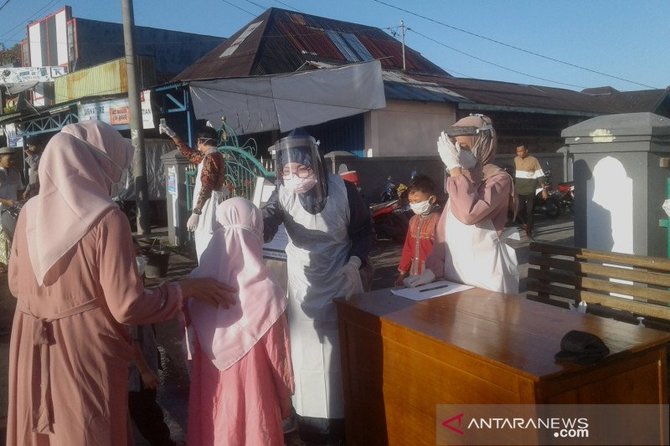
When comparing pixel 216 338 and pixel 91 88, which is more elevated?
pixel 91 88

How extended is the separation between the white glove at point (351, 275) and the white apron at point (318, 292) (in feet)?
0.08

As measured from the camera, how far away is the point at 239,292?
2553 mm

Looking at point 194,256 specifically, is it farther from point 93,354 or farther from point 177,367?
point 93,354

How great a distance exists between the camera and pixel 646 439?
6.30ft

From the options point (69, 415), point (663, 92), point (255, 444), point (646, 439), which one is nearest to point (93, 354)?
point (69, 415)

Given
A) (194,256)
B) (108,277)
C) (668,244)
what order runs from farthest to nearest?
(194,256) → (668,244) → (108,277)

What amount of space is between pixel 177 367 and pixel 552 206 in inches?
435

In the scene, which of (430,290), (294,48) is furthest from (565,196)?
(430,290)

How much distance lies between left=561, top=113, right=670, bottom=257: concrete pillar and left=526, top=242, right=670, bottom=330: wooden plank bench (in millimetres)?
634

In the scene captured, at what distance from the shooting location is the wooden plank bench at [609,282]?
10.6ft

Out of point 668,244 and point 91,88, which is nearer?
point 668,244

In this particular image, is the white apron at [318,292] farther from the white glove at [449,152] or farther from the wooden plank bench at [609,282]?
the wooden plank bench at [609,282]

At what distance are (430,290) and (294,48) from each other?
15087mm

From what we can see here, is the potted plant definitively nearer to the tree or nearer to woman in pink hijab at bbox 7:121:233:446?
woman in pink hijab at bbox 7:121:233:446
